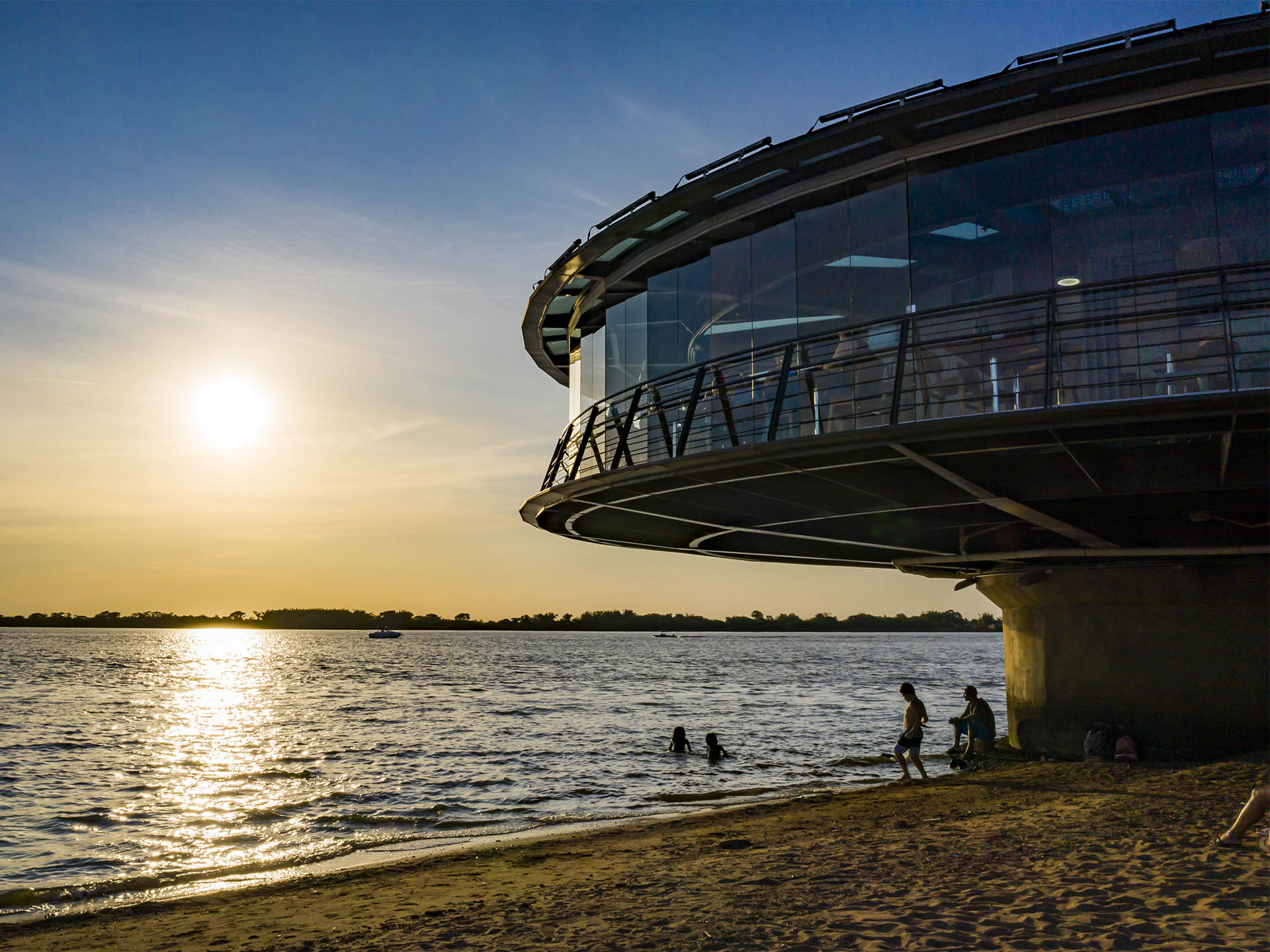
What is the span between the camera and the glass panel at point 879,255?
45.0 ft

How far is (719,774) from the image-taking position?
78.5 ft

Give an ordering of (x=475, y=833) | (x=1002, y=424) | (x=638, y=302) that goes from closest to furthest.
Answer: (x=1002, y=424)
(x=475, y=833)
(x=638, y=302)

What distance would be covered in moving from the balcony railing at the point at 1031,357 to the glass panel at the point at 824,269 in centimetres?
56

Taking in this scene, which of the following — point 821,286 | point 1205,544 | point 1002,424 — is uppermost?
point 821,286

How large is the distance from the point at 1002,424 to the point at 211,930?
10211mm

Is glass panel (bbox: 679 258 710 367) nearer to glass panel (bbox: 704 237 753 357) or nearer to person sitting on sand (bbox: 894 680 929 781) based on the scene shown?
glass panel (bbox: 704 237 753 357)

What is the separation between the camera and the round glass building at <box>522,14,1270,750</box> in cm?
1113

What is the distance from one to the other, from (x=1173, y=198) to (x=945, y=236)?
2.85 meters

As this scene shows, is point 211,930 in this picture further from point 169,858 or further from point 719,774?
point 719,774

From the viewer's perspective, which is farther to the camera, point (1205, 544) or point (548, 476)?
point (548, 476)

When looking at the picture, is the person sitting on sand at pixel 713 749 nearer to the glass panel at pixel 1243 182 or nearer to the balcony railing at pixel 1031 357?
the balcony railing at pixel 1031 357

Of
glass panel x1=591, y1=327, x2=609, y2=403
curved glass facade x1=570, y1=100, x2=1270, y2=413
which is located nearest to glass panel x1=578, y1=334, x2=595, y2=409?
glass panel x1=591, y1=327, x2=609, y2=403

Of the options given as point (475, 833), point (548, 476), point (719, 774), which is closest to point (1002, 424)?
point (548, 476)

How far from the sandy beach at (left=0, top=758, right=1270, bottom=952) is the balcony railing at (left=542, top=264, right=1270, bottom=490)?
15.3ft
